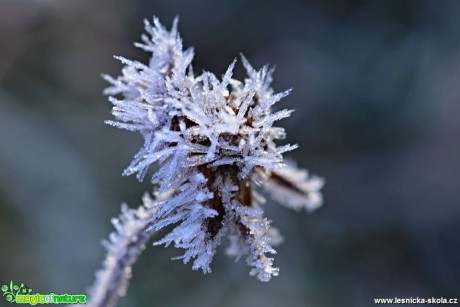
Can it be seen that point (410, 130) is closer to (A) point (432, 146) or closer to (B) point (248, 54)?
(A) point (432, 146)

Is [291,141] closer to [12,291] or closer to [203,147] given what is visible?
[12,291]

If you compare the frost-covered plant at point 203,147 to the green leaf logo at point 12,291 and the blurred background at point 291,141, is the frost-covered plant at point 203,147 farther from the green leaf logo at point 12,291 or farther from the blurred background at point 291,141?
the blurred background at point 291,141

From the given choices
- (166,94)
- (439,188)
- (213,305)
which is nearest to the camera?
(166,94)

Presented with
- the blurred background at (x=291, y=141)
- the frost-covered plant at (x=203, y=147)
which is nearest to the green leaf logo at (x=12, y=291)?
the blurred background at (x=291, y=141)

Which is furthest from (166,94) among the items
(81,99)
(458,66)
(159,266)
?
(458,66)

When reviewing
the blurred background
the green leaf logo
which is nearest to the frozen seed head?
the green leaf logo

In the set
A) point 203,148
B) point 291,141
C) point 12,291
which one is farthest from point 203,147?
point 291,141
